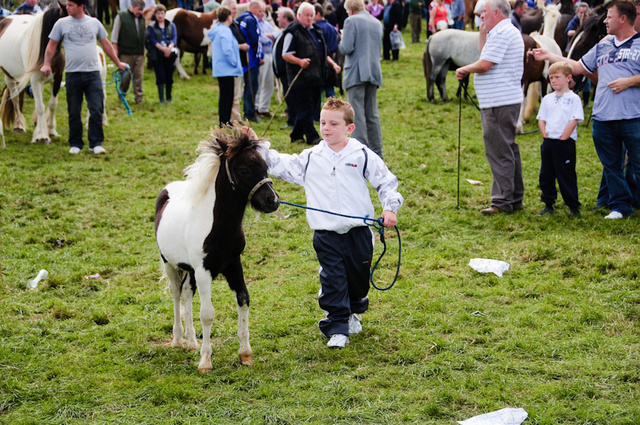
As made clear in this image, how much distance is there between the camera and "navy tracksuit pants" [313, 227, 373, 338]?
5.05m

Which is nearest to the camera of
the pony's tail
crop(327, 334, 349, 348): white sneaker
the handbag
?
crop(327, 334, 349, 348): white sneaker

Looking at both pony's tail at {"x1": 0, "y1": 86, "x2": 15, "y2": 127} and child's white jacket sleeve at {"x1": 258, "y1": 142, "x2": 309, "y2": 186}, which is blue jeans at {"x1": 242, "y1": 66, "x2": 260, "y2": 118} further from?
child's white jacket sleeve at {"x1": 258, "y1": 142, "x2": 309, "y2": 186}

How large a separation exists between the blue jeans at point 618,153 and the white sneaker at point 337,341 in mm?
4282

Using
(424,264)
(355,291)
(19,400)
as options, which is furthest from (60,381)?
(424,264)

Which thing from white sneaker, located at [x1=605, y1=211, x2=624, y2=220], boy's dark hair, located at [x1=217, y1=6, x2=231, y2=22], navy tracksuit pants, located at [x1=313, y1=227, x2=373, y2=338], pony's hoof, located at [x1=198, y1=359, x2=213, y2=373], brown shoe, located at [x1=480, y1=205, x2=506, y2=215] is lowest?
pony's hoof, located at [x1=198, y1=359, x2=213, y2=373]

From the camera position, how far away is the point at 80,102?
1095 cm

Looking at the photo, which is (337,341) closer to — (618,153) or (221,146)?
(221,146)

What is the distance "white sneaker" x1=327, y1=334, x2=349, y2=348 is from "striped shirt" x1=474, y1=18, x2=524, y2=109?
13.4 ft

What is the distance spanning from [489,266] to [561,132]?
2.21 m

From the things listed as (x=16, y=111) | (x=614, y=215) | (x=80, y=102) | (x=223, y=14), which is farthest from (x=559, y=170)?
(x=16, y=111)

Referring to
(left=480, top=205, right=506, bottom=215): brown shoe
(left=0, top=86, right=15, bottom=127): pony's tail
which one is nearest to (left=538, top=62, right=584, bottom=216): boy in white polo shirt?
(left=480, top=205, right=506, bottom=215): brown shoe

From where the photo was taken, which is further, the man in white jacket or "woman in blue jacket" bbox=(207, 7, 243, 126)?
"woman in blue jacket" bbox=(207, 7, 243, 126)

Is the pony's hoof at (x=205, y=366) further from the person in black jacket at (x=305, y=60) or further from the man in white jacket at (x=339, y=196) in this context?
the person in black jacket at (x=305, y=60)

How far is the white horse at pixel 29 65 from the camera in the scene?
36.6ft
